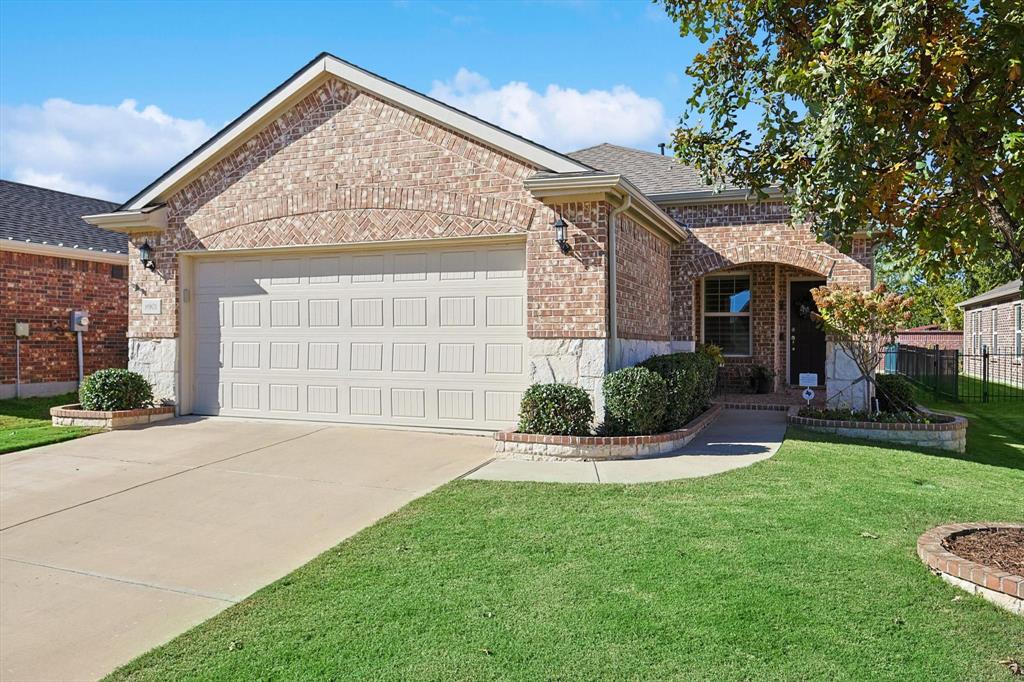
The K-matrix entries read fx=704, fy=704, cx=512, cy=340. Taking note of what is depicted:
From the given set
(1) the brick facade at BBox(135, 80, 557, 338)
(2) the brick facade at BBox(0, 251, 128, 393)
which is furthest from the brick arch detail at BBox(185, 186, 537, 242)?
(2) the brick facade at BBox(0, 251, 128, 393)

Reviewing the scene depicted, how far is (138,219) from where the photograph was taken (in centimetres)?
1170

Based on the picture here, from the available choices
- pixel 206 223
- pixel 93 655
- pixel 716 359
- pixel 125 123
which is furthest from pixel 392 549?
pixel 125 123

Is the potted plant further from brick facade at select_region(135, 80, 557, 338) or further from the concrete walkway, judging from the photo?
brick facade at select_region(135, 80, 557, 338)

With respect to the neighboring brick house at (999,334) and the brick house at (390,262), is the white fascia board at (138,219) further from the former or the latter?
the neighboring brick house at (999,334)

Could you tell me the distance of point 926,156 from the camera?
5.50 metres

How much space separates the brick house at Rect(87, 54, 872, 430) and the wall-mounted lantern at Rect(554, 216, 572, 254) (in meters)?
0.03

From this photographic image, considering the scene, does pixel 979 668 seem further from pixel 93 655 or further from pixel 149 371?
pixel 149 371

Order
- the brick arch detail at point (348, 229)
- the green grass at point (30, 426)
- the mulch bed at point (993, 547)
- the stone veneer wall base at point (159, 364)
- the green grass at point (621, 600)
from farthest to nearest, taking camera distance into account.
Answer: the stone veneer wall base at point (159, 364), the brick arch detail at point (348, 229), the green grass at point (30, 426), the mulch bed at point (993, 547), the green grass at point (621, 600)

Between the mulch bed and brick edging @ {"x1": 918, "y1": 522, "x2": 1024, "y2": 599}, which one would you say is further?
the mulch bed

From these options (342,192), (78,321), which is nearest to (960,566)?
(342,192)

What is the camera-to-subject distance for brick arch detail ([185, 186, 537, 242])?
383 inches

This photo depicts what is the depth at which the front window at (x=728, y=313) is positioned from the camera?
52.1 feet

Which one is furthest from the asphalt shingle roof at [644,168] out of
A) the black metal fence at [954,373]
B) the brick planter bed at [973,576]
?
the brick planter bed at [973,576]

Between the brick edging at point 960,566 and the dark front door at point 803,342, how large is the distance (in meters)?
10.9
